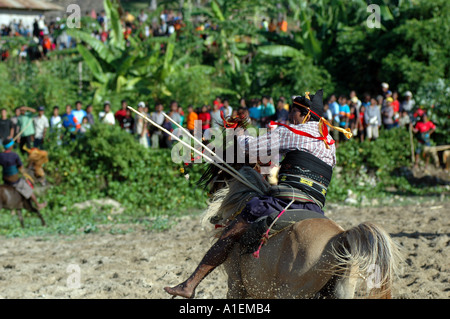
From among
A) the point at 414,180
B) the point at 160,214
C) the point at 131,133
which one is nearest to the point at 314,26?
the point at 414,180

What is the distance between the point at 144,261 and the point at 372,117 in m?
8.32

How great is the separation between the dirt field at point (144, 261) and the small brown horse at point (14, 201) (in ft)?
4.18

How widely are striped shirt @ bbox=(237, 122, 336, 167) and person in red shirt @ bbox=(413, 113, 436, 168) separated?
11065 mm

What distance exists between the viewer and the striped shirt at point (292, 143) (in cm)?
543

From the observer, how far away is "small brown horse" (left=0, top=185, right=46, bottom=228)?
42.3 feet

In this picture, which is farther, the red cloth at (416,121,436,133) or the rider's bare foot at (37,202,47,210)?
the red cloth at (416,121,436,133)

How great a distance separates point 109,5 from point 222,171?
13.7 m

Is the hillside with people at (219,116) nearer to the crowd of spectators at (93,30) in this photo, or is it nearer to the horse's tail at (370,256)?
the crowd of spectators at (93,30)

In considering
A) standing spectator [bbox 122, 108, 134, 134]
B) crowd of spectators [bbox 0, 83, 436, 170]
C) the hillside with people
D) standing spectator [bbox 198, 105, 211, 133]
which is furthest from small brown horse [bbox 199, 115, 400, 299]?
standing spectator [bbox 122, 108, 134, 134]

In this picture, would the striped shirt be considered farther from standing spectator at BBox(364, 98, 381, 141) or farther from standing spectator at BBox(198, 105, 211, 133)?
standing spectator at BBox(364, 98, 381, 141)

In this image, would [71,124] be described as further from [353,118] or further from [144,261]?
[353,118]

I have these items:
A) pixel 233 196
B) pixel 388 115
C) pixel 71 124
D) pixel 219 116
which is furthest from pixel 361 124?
pixel 233 196

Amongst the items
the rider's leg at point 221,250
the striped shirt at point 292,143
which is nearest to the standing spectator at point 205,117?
the striped shirt at point 292,143

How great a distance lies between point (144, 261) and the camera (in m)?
9.42
